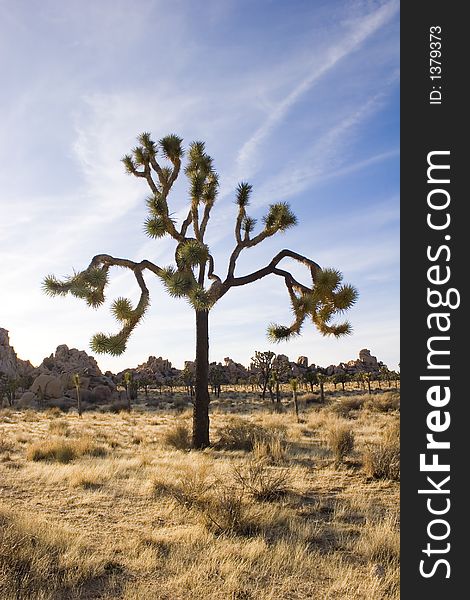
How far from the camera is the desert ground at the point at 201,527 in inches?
162

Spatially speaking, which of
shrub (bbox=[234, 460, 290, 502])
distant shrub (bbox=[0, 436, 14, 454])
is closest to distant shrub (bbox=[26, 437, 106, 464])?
distant shrub (bbox=[0, 436, 14, 454])

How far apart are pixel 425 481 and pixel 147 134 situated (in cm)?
1257

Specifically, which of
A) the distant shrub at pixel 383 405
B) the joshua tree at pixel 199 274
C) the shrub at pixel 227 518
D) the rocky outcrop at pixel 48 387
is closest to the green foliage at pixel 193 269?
the joshua tree at pixel 199 274

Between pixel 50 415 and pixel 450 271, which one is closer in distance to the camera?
pixel 450 271

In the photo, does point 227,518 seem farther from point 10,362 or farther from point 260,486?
point 10,362

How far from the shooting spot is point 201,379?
12234 millimetres

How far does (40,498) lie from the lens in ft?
24.2

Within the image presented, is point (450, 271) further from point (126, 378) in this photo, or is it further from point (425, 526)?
point (126, 378)

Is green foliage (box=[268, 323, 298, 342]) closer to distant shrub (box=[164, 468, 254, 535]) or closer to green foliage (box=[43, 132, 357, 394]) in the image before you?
green foliage (box=[43, 132, 357, 394])

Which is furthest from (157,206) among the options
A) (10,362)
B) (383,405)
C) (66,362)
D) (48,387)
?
(10,362)

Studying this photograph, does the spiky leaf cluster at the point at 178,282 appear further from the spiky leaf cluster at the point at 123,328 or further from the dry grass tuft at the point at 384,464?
the dry grass tuft at the point at 384,464

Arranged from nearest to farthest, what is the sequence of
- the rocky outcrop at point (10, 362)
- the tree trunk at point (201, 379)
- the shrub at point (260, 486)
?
1. the shrub at point (260, 486)
2. the tree trunk at point (201, 379)
3. the rocky outcrop at point (10, 362)

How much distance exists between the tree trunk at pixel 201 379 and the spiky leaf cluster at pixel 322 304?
178 centimetres

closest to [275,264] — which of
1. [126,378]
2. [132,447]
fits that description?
[132,447]
